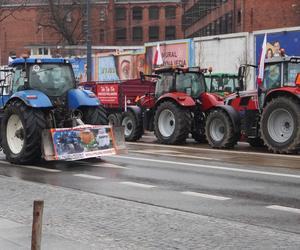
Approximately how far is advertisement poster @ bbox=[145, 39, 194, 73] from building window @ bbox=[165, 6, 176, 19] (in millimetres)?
54151

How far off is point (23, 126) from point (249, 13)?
36.9 meters

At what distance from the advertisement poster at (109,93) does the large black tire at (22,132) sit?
9.15 metres

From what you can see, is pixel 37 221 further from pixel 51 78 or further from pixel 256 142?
pixel 256 142

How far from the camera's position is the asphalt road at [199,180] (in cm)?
796

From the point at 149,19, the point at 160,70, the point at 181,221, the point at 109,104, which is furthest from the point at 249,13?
the point at 149,19

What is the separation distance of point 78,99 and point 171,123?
5094 mm

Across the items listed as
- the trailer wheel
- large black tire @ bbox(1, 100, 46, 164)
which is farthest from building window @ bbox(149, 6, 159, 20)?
large black tire @ bbox(1, 100, 46, 164)

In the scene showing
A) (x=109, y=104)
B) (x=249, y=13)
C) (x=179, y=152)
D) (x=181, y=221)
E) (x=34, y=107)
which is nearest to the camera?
(x=181, y=221)

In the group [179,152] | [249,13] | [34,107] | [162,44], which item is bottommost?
[179,152]

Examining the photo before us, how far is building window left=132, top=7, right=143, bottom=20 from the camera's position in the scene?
9431cm

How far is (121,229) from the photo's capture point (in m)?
6.86

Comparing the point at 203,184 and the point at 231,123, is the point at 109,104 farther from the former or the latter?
the point at 203,184

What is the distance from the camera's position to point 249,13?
47.0 m

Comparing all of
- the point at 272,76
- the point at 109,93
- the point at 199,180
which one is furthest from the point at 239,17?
the point at 199,180
